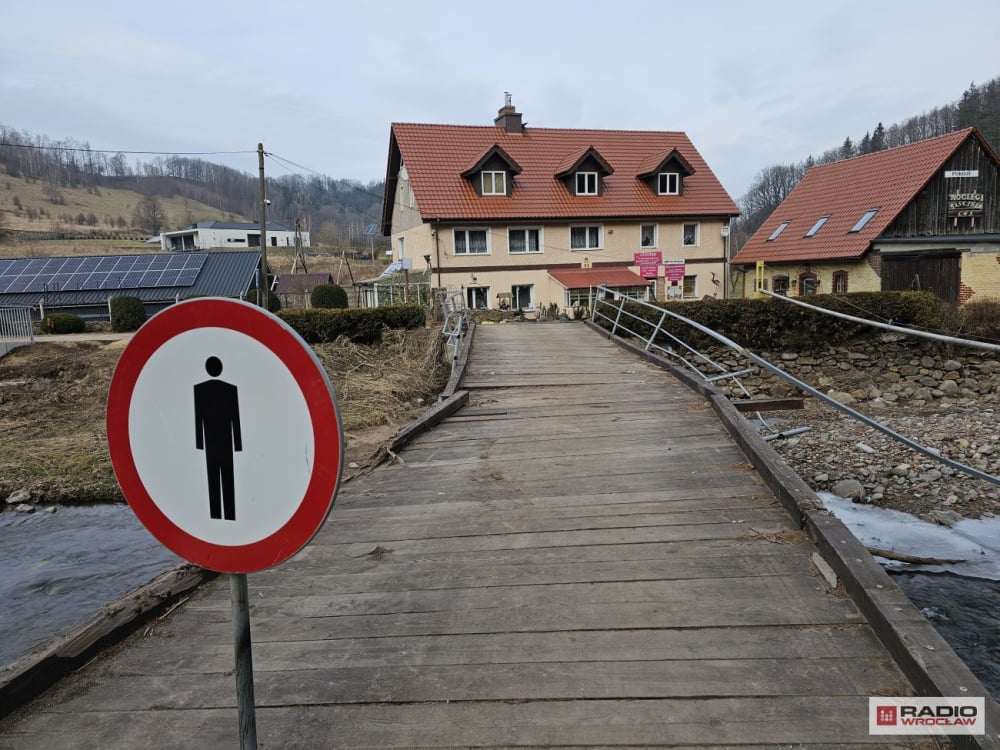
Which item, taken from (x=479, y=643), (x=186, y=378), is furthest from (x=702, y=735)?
(x=186, y=378)

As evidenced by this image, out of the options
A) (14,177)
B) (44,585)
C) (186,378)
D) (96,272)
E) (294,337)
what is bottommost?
(44,585)

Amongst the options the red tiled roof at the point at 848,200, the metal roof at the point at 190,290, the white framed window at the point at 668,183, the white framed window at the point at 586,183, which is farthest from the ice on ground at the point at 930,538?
the metal roof at the point at 190,290

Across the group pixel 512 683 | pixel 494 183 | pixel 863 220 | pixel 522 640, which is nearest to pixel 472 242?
pixel 494 183

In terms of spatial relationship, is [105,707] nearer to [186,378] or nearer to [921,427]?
[186,378]

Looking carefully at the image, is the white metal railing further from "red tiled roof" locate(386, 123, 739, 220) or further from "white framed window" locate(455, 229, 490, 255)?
"white framed window" locate(455, 229, 490, 255)

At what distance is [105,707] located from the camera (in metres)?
2.30

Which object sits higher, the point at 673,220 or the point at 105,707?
the point at 673,220

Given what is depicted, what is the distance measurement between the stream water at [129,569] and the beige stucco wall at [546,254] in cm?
2380

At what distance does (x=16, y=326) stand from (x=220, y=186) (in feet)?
438

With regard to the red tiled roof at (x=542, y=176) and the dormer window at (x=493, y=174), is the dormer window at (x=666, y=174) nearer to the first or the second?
the red tiled roof at (x=542, y=176)

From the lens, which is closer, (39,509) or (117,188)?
(39,509)

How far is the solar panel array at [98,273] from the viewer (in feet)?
120

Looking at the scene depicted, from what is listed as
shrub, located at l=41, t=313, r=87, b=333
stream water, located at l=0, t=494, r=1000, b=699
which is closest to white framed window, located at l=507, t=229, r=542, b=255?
shrub, located at l=41, t=313, r=87, b=333

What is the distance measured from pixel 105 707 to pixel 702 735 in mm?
2015
